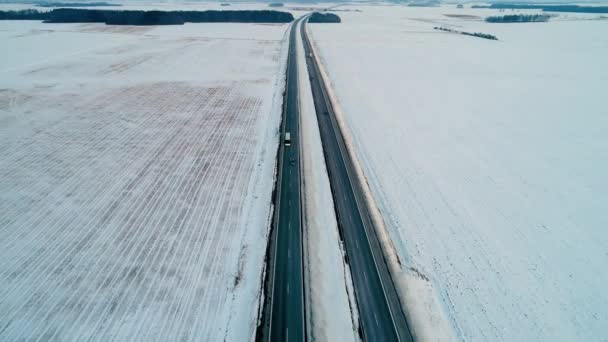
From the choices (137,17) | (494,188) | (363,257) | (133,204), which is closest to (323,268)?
(363,257)

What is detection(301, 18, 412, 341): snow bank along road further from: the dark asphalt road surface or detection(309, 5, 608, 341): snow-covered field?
the dark asphalt road surface

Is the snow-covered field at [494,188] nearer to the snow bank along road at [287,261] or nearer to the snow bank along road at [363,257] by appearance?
the snow bank along road at [363,257]

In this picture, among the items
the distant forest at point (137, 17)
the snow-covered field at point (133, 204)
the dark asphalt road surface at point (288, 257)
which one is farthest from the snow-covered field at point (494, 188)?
the distant forest at point (137, 17)

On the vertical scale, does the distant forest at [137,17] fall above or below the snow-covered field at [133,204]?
above

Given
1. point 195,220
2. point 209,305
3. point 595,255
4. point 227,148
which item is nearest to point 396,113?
point 227,148

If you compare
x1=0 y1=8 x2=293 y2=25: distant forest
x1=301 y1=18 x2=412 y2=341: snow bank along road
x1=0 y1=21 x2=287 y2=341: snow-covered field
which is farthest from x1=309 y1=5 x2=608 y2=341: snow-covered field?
x1=0 y1=8 x2=293 y2=25: distant forest

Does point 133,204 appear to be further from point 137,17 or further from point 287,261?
point 137,17
